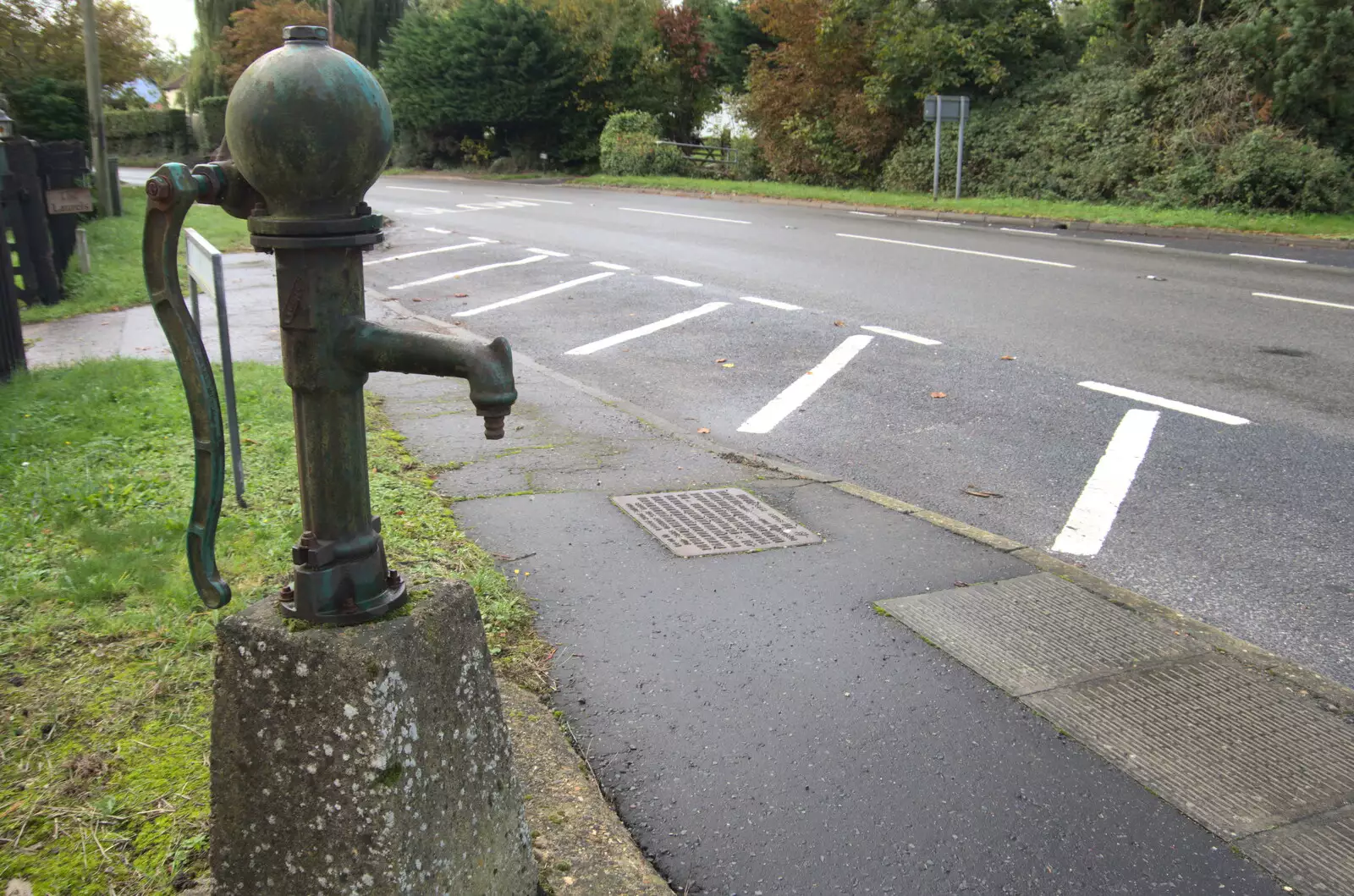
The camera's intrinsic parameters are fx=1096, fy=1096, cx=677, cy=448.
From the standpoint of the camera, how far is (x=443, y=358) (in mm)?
1922

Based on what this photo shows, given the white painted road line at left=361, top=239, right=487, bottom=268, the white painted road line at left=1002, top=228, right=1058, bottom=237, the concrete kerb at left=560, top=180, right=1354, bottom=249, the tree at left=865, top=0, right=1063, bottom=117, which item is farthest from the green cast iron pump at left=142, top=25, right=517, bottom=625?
the tree at left=865, top=0, right=1063, bottom=117

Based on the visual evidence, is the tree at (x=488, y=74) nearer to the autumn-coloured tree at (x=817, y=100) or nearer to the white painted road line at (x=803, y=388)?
the autumn-coloured tree at (x=817, y=100)

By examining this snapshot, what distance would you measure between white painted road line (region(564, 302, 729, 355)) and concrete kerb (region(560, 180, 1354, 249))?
10079mm

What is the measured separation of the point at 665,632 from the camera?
3664 millimetres

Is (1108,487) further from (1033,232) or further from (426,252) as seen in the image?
(1033,232)

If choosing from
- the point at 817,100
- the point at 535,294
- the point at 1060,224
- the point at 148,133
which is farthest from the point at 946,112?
the point at 148,133

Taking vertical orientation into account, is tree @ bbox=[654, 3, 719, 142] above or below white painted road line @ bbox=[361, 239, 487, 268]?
above

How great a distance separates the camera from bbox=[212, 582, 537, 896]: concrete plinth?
1.90 meters

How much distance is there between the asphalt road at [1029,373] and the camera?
188 inches

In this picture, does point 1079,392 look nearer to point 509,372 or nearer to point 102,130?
point 509,372

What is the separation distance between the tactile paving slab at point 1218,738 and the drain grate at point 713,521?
1493 mm

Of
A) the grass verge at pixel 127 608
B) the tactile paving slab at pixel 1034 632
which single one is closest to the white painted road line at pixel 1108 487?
the tactile paving slab at pixel 1034 632

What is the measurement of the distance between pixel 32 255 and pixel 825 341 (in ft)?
25.1

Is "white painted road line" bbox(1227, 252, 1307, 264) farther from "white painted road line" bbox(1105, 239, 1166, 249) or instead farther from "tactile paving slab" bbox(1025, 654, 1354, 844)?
"tactile paving slab" bbox(1025, 654, 1354, 844)
